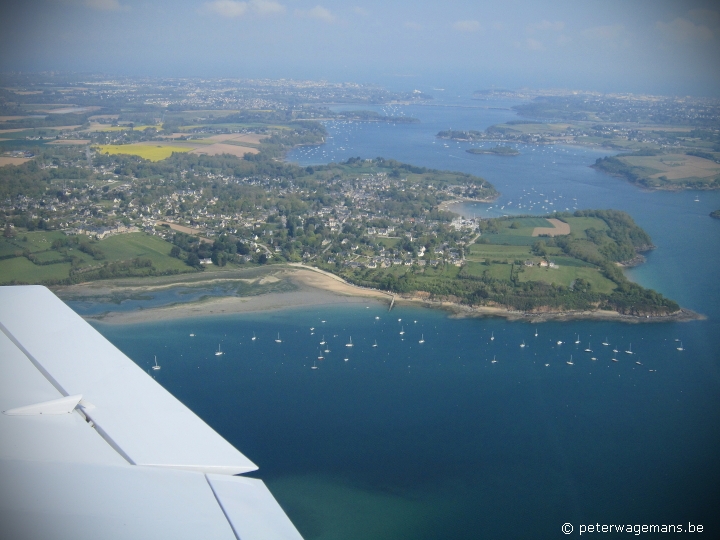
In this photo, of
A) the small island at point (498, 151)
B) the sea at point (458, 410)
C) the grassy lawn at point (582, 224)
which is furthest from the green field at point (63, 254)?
the small island at point (498, 151)

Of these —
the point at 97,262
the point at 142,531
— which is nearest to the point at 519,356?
the point at 142,531

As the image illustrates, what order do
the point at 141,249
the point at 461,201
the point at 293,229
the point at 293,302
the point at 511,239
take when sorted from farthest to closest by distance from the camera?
the point at 461,201 → the point at 293,229 → the point at 511,239 → the point at 141,249 → the point at 293,302

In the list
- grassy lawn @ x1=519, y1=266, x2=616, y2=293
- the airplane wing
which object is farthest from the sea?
the airplane wing

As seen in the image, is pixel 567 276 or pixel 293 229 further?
pixel 293 229

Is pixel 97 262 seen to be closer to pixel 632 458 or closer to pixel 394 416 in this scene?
pixel 394 416

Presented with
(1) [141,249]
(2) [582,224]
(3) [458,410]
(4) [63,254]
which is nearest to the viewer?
(3) [458,410]

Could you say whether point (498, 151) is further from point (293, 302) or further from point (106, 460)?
point (106, 460)

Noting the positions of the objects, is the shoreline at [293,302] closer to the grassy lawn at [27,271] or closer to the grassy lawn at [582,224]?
the grassy lawn at [27,271]

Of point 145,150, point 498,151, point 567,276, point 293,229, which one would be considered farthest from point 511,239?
point 145,150
